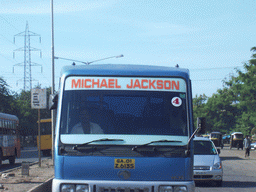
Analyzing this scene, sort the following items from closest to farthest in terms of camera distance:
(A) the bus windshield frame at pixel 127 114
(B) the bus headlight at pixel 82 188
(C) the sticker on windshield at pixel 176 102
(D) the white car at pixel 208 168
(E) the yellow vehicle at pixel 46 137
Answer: (B) the bus headlight at pixel 82 188 → (A) the bus windshield frame at pixel 127 114 → (C) the sticker on windshield at pixel 176 102 → (D) the white car at pixel 208 168 → (E) the yellow vehicle at pixel 46 137

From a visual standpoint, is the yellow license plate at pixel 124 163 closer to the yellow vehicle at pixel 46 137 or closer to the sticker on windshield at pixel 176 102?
the sticker on windshield at pixel 176 102

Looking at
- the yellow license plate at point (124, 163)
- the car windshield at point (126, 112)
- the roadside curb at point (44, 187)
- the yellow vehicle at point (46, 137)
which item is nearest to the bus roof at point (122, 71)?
the car windshield at point (126, 112)

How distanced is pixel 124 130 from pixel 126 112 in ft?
1.02

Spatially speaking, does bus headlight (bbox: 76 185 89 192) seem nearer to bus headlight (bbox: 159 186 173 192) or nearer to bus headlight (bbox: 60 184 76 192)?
bus headlight (bbox: 60 184 76 192)

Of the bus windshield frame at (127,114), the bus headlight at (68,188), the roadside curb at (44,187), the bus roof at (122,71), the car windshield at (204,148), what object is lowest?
the roadside curb at (44,187)

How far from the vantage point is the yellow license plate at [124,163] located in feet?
22.0

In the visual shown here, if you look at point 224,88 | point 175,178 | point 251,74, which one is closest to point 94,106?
point 175,178

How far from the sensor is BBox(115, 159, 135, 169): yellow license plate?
6.70m

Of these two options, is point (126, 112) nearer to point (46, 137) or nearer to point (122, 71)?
point (122, 71)

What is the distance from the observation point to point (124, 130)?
6.92 metres

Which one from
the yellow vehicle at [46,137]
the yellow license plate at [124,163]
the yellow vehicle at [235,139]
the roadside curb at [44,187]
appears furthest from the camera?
the yellow vehicle at [235,139]

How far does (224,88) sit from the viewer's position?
10369 cm

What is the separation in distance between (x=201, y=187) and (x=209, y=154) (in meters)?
1.45

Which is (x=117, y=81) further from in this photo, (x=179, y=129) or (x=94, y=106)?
(x=179, y=129)
